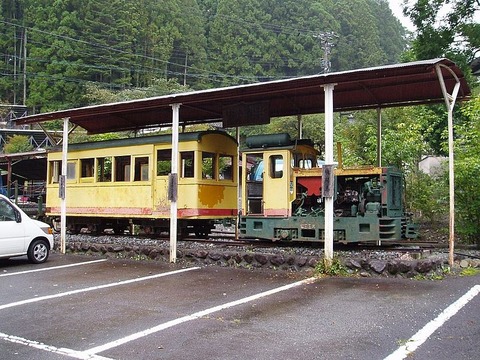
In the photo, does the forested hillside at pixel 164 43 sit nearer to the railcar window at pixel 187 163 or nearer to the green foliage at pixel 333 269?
the railcar window at pixel 187 163

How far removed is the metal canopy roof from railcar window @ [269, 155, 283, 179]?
981mm

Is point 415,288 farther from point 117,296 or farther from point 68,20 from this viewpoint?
point 68,20

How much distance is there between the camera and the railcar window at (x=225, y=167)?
42.3ft

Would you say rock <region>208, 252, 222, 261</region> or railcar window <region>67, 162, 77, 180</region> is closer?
rock <region>208, 252, 222, 261</region>

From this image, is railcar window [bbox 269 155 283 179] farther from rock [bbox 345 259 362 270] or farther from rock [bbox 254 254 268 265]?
rock [bbox 345 259 362 270]

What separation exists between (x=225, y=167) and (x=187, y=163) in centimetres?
126

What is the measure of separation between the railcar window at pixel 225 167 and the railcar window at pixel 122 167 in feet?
8.55

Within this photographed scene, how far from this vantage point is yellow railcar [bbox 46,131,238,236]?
12.1 m

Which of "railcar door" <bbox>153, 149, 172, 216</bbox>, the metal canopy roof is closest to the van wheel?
"railcar door" <bbox>153, 149, 172, 216</bbox>

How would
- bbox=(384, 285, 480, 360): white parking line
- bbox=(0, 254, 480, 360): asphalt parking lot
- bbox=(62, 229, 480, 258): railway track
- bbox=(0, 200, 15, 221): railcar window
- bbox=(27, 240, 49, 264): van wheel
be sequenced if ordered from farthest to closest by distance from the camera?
bbox=(27, 240, 49, 264): van wheel → bbox=(0, 200, 15, 221): railcar window → bbox=(62, 229, 480, 258): railway track → bbox=(0, 254, 480, 360): asphalt parking lot → bbox=(384, 285, 480, 360): white parking line

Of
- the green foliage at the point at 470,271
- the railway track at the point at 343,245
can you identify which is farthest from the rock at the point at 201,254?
the green foliage at the point at 470,271

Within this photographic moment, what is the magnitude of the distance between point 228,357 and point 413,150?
12339 millimetres

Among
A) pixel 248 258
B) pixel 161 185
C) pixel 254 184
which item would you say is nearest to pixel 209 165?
pixel 161 185

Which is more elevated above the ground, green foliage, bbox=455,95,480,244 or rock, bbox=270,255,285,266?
green foliage, bbox=455,95,480,244
